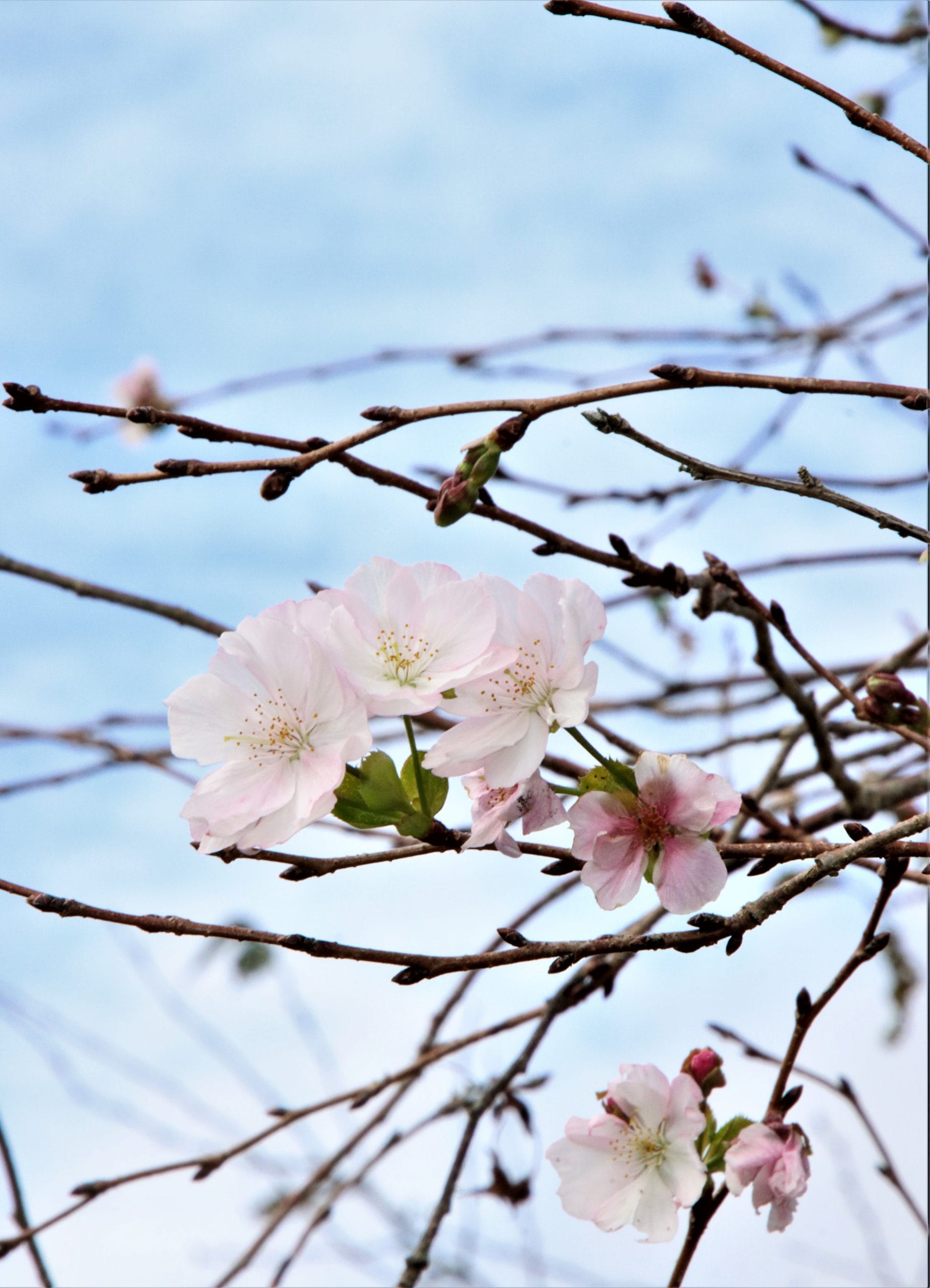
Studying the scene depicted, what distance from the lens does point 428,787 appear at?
35.5 inches

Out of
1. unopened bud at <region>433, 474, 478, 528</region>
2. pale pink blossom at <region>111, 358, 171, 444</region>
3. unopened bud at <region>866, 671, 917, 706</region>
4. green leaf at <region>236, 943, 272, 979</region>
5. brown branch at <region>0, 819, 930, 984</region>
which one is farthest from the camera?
pale pink blossom at <region>111, 358, 171, 444</region>

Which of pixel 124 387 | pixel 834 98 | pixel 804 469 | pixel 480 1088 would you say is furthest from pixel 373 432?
pixel 124 387

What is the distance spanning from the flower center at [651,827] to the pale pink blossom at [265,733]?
0.22 metres

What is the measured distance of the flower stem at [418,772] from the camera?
0.88m

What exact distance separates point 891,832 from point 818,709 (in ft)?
2.21

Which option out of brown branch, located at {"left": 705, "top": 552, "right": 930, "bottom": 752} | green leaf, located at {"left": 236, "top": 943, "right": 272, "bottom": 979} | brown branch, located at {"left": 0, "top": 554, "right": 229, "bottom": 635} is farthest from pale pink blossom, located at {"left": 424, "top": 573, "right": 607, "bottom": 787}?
green leaf, located at {"left": 236, "top": 943, "right": 272, "bottom": 979}

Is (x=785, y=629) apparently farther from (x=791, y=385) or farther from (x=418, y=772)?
(x=418, y=772)

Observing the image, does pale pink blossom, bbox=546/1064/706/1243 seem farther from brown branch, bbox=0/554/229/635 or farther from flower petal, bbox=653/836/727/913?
brown branch, bbox=0/554/229/635

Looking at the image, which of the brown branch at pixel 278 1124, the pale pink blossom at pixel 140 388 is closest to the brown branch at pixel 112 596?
the brown branch at pixel 278 1124

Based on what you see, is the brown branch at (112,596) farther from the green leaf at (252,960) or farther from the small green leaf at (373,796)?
the green leaf at (252,960)

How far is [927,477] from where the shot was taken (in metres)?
1.76

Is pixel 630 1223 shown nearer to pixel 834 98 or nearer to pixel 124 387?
pixel 834 98

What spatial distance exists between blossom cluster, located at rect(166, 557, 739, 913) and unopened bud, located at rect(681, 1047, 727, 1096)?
1.05 ft

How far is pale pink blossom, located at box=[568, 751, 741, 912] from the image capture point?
0.88 metres
